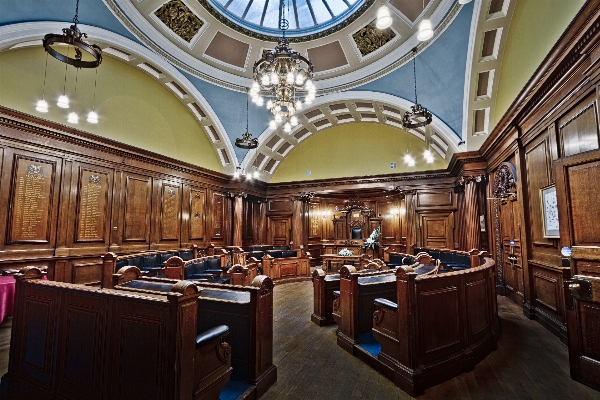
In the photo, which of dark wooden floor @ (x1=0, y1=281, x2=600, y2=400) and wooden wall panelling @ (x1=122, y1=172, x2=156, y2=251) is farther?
wooden wall panelling @ (x1=122, y1=172, x2=156, y2=251)

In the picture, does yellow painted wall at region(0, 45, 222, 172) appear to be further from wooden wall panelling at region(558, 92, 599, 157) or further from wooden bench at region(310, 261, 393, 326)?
wooden wall panelling at region(558, 92, 599, 157)

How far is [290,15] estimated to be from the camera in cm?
930

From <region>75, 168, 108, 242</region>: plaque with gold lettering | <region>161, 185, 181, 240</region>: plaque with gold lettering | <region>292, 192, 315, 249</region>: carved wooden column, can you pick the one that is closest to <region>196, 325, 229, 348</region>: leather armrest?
<region>75, 168, 108, 242</region>: plaque with gold lettering

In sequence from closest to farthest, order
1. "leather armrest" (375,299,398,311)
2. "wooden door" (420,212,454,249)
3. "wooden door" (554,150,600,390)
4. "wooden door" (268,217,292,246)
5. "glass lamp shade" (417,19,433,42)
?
"wooden door" (554,150,600,390), "leather armrest" (375,299,398,311), "glass lamp shade" (417,19,433,42), "wooden door" (420,212,454,249), "wooden door" (268,217,292,246)

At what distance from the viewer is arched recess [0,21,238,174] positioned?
5.44 m

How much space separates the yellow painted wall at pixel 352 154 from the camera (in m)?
11.8

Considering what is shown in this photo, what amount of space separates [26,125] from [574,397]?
907 cm

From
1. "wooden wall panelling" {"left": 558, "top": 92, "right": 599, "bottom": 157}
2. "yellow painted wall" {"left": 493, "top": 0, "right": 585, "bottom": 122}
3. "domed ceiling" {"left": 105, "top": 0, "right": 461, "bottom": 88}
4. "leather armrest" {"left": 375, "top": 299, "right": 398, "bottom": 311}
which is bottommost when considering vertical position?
"leather armrest" {"left": 375, "top": 299, "right": 398, "bottom": 311}

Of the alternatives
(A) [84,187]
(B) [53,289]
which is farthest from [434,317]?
(A) [84,187]

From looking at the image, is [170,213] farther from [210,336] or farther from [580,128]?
[580,128]

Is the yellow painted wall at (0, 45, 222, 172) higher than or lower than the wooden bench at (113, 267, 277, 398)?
higher

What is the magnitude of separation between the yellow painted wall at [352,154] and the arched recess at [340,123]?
34 cm

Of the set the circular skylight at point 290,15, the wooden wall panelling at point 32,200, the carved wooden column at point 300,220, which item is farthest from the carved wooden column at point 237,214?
the wooden wall panelling at point 32,200

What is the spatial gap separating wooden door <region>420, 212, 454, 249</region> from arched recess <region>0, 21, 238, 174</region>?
737 centimetres
